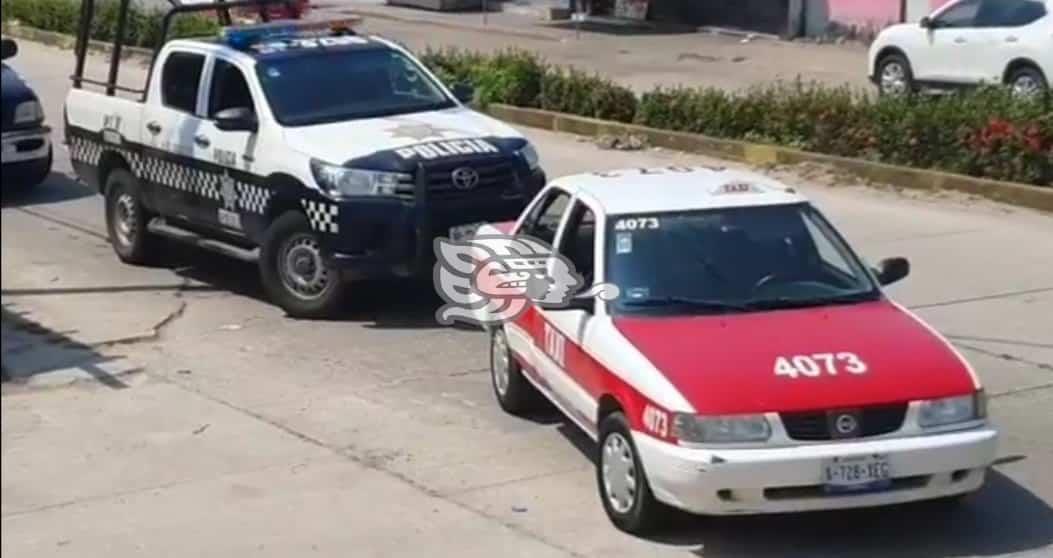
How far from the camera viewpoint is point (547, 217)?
1072 centimetres

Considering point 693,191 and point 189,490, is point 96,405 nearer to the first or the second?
point 189,490

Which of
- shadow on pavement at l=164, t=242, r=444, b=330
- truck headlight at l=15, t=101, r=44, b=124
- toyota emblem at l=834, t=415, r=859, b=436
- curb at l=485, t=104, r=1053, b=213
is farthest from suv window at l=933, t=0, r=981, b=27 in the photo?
toyota emblem at l=834, t=415, r=859, b=436

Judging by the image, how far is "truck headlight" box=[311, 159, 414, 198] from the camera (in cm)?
1341

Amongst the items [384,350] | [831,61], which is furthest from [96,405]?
[831,61]

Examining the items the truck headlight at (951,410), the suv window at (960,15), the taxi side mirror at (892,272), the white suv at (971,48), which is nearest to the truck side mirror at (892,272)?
the taxi side mirror at (892,272)

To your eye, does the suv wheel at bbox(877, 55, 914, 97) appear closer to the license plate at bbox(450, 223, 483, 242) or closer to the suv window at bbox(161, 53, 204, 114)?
the suv window at bbox(161, 53, 204, 114)

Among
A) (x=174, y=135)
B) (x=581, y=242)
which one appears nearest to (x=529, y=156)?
(x=174, y=135)

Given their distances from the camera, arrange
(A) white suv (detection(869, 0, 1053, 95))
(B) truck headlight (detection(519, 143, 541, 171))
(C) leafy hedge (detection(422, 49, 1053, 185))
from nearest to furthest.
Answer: (B) truck headlight (detection(519, 143, 541, 171)), (C) leafy hedge (detection(422, 49, 1053, 185)), (A) white suv (detection(869, 0, 1053, 95))

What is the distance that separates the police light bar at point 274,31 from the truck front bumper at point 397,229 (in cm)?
214

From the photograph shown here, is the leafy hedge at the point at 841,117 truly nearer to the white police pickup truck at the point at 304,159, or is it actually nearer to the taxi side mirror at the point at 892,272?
the white police pickup truck at the point at 304,159

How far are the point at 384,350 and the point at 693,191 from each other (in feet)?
11.7

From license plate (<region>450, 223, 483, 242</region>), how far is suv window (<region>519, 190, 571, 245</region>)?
2150 millimetres

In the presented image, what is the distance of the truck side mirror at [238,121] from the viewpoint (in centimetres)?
1423

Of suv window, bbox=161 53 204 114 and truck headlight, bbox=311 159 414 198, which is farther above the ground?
suv window, bbox=161 53 204 114
